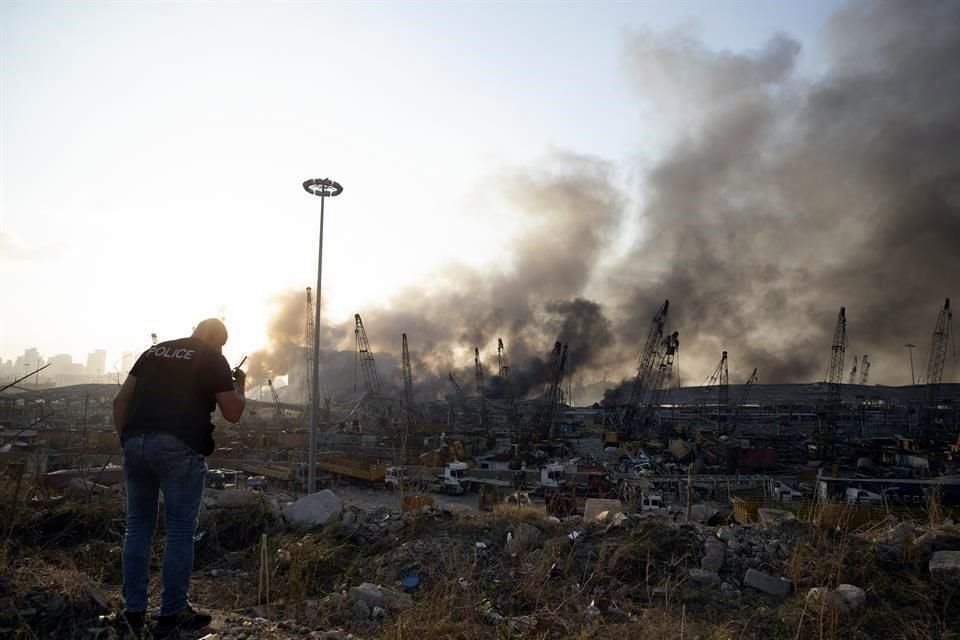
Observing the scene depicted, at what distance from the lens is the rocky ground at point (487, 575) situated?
3176mm

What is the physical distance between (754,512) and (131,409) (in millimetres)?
11930

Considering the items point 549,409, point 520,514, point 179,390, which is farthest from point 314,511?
point 549,409

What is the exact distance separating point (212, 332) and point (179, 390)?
1.36 ft

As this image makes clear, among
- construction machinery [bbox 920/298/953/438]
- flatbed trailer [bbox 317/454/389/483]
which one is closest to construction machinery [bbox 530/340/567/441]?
flatbed trailer [bbox 317/454/389/483]

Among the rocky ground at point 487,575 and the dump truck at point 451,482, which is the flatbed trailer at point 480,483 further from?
the rocky ground at point 487,575

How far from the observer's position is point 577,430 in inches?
2286

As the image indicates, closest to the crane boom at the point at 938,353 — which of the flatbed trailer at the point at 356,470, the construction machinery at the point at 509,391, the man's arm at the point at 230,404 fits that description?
the construction machinery at the point at 509,391

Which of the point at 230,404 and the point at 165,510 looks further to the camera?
the point at 230,404

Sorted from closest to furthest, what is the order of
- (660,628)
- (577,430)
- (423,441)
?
(660,628), (423,441), (577,430)

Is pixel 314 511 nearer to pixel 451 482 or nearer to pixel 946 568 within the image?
pixel 946 568

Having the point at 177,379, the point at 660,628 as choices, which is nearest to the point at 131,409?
the point at 177,379

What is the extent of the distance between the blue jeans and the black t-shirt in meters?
0.06

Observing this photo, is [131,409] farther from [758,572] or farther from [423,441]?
[423,441]

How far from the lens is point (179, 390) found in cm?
284
